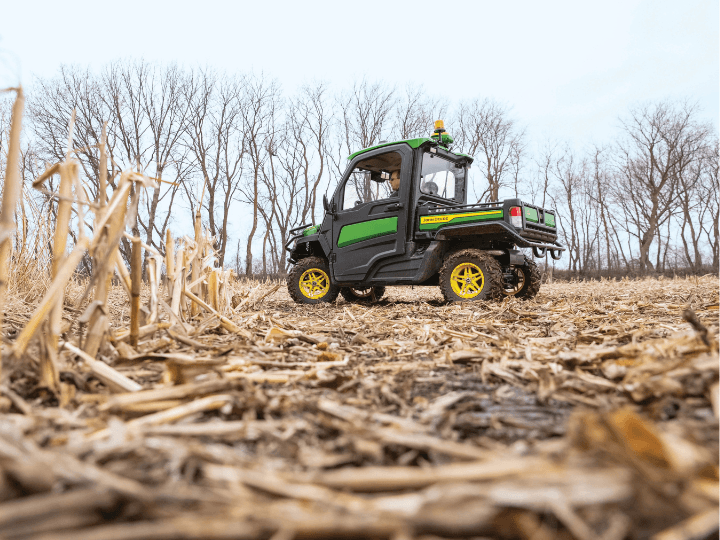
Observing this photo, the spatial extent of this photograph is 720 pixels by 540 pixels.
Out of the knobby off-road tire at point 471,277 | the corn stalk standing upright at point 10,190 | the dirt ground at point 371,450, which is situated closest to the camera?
the dirt ground at point 371,450

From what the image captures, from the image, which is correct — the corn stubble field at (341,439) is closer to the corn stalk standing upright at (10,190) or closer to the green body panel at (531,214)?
the corn stalk standing upright at (10,190)

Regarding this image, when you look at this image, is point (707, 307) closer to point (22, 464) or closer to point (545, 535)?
point (545, 535)

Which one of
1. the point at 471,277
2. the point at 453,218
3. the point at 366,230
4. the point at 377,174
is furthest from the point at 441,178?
the point at 471,277

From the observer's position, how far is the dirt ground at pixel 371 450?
29.4 inches

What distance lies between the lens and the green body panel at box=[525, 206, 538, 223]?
7.23 m

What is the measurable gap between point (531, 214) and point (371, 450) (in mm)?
6944

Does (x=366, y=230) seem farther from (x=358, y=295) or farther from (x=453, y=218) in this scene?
(x=358, y=295)

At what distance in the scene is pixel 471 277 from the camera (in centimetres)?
699

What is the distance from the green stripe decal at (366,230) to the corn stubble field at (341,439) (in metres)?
5.41

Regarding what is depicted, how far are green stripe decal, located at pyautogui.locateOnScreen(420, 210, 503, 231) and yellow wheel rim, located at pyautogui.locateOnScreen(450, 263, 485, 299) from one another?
72 cm

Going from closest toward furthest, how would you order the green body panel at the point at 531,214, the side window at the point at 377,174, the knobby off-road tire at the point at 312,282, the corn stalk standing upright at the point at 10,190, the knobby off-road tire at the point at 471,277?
the corn stalk standing upright at the point at 10,190 → the knobby off-road tire at the point at 471,277 → the green body panel at the point at 531,214 → the side window at the point at 377,174 → the knobby off-road tire at the point at 312,282

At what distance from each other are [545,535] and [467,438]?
0.56 meters

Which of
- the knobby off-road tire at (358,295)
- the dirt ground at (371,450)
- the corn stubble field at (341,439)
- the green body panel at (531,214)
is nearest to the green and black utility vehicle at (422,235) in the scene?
the green body panel at (531,214)

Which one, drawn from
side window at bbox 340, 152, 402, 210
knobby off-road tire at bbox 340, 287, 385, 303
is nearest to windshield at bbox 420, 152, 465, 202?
side window at bbox 340, 152, 402, 210
